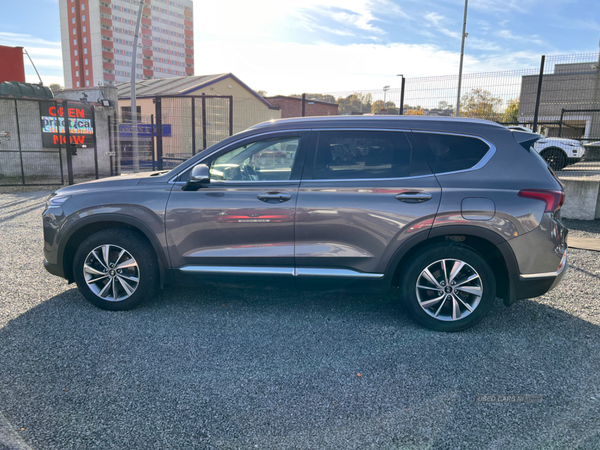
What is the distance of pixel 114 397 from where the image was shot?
284 cm

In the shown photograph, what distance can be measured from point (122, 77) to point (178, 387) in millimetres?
105337

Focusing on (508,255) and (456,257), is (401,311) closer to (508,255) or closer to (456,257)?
(456,257)

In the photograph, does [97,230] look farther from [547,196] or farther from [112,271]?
[547,196]

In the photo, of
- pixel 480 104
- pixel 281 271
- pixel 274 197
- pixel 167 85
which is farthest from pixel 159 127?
pixel 167 85

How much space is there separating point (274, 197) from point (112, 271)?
177 cm

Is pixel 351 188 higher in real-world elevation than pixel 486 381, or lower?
higher

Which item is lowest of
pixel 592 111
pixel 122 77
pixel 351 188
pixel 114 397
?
pixel 114 397

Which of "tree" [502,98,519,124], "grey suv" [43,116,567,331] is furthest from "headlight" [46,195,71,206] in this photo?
"tree" [502,98,519,124]

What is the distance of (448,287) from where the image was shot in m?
3.73

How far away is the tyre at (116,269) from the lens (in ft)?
13.4

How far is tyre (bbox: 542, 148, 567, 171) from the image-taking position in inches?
427

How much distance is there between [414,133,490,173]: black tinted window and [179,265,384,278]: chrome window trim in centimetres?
111

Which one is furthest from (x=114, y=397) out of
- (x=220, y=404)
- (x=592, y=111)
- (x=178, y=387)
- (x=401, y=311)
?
(x=592, y=111)

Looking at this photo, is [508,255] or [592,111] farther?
[592,111]
